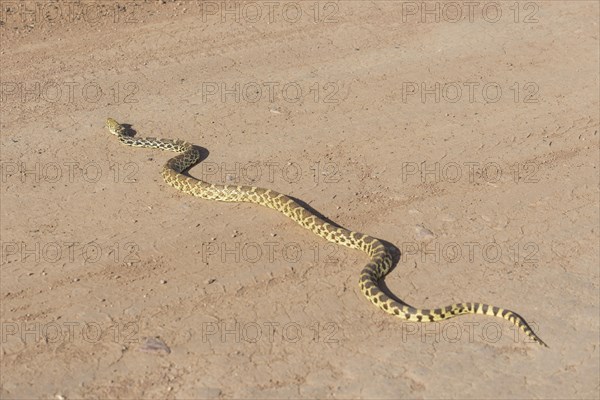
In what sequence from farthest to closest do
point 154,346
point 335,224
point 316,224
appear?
point 335,224
point 316,224
point 154,346

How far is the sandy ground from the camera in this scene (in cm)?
1011

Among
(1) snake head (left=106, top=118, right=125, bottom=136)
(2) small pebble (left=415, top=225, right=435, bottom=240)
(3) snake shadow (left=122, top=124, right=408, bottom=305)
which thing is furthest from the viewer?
(1) snake head (left=106, top=118, right=125, bottom=136)

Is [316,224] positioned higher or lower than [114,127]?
lower

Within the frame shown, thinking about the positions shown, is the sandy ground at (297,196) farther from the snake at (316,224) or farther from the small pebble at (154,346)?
the snake at (316,224)

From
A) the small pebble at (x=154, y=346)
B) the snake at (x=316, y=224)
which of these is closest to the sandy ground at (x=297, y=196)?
the small pebble at (x=154, y=346)

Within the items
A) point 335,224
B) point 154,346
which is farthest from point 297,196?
point 154,346

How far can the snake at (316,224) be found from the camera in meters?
10.9

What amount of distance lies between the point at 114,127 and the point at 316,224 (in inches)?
156

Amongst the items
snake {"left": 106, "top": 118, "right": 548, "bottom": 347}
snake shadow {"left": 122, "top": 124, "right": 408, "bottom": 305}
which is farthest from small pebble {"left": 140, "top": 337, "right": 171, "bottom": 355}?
snake shadow {"left": 122, "top": 124, "right": 408, "bottom": 305}

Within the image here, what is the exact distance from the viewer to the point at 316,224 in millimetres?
12469

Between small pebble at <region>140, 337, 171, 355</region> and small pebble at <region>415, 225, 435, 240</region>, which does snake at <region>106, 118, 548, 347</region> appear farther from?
small pebble at <region>140, 337, 171, 355</region>

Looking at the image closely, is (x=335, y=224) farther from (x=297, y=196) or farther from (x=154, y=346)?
(x=154, y=346)

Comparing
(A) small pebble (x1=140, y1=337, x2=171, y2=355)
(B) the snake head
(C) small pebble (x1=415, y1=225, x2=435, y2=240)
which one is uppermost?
(B) the snake head

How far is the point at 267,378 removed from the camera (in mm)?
9820
